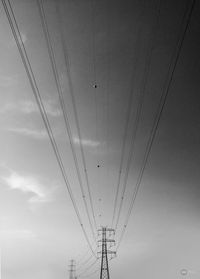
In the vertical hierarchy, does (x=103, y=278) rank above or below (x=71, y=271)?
below

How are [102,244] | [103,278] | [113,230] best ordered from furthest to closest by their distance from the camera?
[113,230], [102,244], [103,278]

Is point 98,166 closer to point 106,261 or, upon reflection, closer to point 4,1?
point 4,1

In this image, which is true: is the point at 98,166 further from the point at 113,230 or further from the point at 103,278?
the point at 113,230

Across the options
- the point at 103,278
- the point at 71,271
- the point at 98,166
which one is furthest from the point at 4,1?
the point at 71,271

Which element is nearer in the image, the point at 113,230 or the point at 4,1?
the point at 4,1

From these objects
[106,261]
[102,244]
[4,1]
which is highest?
[102,244]

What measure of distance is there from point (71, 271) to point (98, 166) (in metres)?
73.5

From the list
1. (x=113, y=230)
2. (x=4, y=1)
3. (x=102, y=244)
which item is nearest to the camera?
(x=4, y=1)

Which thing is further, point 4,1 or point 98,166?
point 98,166

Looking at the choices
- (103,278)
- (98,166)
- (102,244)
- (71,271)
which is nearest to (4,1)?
(98,166)

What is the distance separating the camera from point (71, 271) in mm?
96312

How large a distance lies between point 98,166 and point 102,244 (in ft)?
102

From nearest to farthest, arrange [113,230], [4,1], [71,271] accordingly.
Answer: [4,1]
[113,230]
[71,271]

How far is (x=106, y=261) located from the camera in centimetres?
5466
